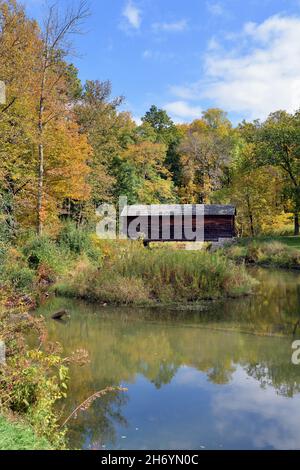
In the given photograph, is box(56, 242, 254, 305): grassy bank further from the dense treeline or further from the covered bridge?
the covered bridge

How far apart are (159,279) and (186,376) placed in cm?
609

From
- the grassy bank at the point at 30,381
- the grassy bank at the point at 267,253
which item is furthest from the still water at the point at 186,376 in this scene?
the grassy bank at the point at 267,253

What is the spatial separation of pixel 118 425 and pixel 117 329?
16.4ft

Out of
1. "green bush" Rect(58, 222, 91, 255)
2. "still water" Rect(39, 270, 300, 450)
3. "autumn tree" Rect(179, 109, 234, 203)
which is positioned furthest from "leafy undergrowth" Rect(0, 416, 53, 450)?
"autumn tree" Rect(179, 109, 234, 203)

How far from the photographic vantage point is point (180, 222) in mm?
31562

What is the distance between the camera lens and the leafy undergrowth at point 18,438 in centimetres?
418

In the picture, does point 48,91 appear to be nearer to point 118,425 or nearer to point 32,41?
point 32,41

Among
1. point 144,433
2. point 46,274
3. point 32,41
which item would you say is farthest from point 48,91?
point 144,433

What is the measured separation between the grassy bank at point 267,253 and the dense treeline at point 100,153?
5.92m

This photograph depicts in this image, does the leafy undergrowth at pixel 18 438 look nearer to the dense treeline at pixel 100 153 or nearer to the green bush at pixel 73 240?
the dense treeline at pixel 100 153

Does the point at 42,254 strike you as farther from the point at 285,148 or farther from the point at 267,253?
the point at 285,148

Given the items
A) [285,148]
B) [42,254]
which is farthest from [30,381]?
[285,148]
